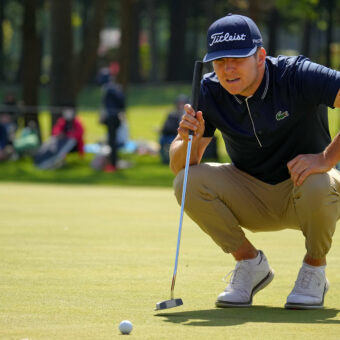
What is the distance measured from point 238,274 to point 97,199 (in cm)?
818

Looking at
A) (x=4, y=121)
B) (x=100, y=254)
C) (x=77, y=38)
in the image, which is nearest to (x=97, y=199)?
(x=100, y=254)

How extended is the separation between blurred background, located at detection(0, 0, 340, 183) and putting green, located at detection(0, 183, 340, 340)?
12899 mm

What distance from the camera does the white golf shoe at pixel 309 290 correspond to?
576 centimetres

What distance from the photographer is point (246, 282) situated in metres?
6.01

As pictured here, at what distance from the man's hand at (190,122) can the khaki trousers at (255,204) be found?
24 cm

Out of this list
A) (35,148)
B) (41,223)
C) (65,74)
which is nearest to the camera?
(41,223)

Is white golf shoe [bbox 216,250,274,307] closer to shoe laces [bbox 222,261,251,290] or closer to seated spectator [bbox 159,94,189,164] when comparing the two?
shoe laces [bbox 222,261,251,290]

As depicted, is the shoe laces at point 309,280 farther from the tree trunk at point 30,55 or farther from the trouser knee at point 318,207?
the tree trunk at point 30,55

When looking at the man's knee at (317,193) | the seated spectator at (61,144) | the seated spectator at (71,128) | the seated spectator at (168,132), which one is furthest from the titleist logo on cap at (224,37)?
the seated spectator at (168,132)

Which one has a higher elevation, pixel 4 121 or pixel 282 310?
pixel 282 310

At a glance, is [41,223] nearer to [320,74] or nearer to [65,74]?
[320,74]

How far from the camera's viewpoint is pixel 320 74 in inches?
225

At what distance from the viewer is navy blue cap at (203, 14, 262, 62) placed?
5652mm

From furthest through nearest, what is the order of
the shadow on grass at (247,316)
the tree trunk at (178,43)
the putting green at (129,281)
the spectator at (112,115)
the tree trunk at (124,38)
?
the tree trunk at (178,43), the tree trunk at (124,38), the spectator at (112,115), the shadow on grass at (247,316), the putting green at (129,281)
